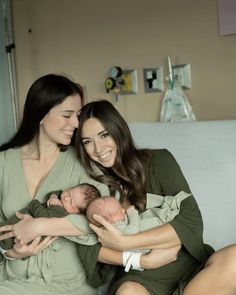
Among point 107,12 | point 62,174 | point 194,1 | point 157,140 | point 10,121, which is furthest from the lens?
point 10,121

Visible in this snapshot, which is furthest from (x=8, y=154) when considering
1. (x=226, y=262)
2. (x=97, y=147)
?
(x=226, y=262)

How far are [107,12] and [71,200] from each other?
5.54 feet

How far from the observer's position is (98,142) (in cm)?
175

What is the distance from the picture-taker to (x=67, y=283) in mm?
1731

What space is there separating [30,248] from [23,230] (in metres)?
0.07

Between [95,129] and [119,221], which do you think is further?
[95,129]

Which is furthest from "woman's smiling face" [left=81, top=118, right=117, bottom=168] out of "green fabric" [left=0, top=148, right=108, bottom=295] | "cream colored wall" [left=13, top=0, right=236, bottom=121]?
"cream colored wall" [left=13, top=0, right=236, bottom=121]

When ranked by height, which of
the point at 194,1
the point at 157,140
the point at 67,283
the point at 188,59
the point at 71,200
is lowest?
the point at 67,283

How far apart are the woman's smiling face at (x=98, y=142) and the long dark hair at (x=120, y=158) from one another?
0.05 feet

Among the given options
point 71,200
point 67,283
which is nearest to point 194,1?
point 71,200

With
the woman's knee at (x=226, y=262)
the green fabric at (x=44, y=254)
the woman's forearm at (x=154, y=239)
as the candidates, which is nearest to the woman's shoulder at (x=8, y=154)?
the green fabric at (x=44, y=254)

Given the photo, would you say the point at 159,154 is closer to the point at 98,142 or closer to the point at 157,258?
the point at 98,142

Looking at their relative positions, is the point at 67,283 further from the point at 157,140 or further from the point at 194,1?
the point at 194,1

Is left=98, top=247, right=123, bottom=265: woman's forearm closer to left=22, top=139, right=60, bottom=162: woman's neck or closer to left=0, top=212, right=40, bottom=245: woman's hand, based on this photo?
left=0, top=212, right=40, bottom=245: woman's hand
